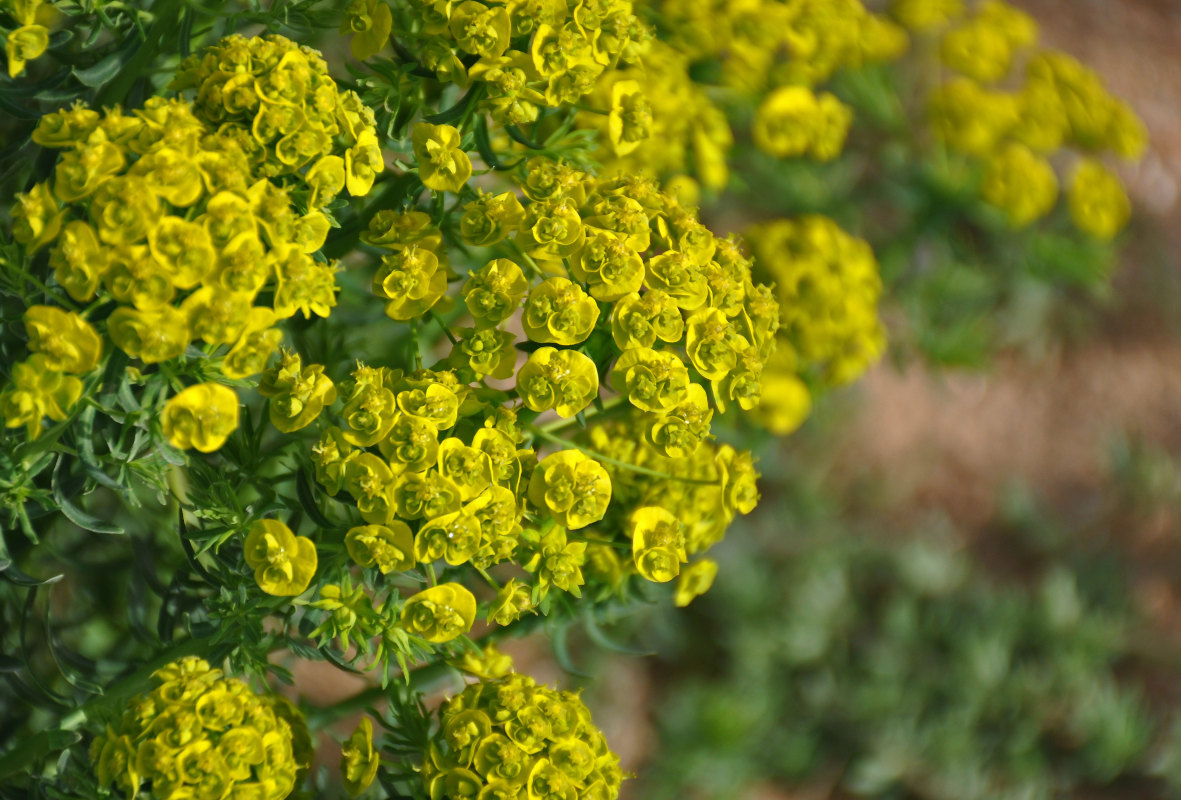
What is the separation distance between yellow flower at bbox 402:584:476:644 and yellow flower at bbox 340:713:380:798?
0.28 meters

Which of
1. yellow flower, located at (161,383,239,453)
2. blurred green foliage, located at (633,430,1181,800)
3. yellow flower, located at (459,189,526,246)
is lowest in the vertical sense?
blurred green foliage, located at (633,430,1181,800)

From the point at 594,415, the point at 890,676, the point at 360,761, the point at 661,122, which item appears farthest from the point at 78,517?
the point at 890,676

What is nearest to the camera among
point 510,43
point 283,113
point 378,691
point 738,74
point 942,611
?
point 283,113

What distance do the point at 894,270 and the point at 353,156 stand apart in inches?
115

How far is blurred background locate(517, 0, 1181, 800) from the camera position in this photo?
12.9 feet

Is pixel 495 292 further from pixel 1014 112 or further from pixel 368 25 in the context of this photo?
pixel 1014 112

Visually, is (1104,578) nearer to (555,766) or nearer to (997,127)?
(997,127)

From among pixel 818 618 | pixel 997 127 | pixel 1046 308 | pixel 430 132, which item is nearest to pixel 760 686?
pixel 818 618

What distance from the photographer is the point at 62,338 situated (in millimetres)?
1348

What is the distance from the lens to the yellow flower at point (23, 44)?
156 cm

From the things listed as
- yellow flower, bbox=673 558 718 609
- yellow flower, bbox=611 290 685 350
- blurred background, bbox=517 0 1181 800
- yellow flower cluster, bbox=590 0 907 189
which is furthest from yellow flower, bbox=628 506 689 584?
blurred background, bbox=517 0 1181 800

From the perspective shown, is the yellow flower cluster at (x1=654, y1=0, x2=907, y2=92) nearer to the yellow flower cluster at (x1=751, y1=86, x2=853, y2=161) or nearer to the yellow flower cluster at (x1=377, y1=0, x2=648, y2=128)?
the yellow flower cluster at (x1=751, y1=86, x2=853, y2=161)

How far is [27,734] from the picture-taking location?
84.8 inches

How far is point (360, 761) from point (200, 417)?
0.68 metres
